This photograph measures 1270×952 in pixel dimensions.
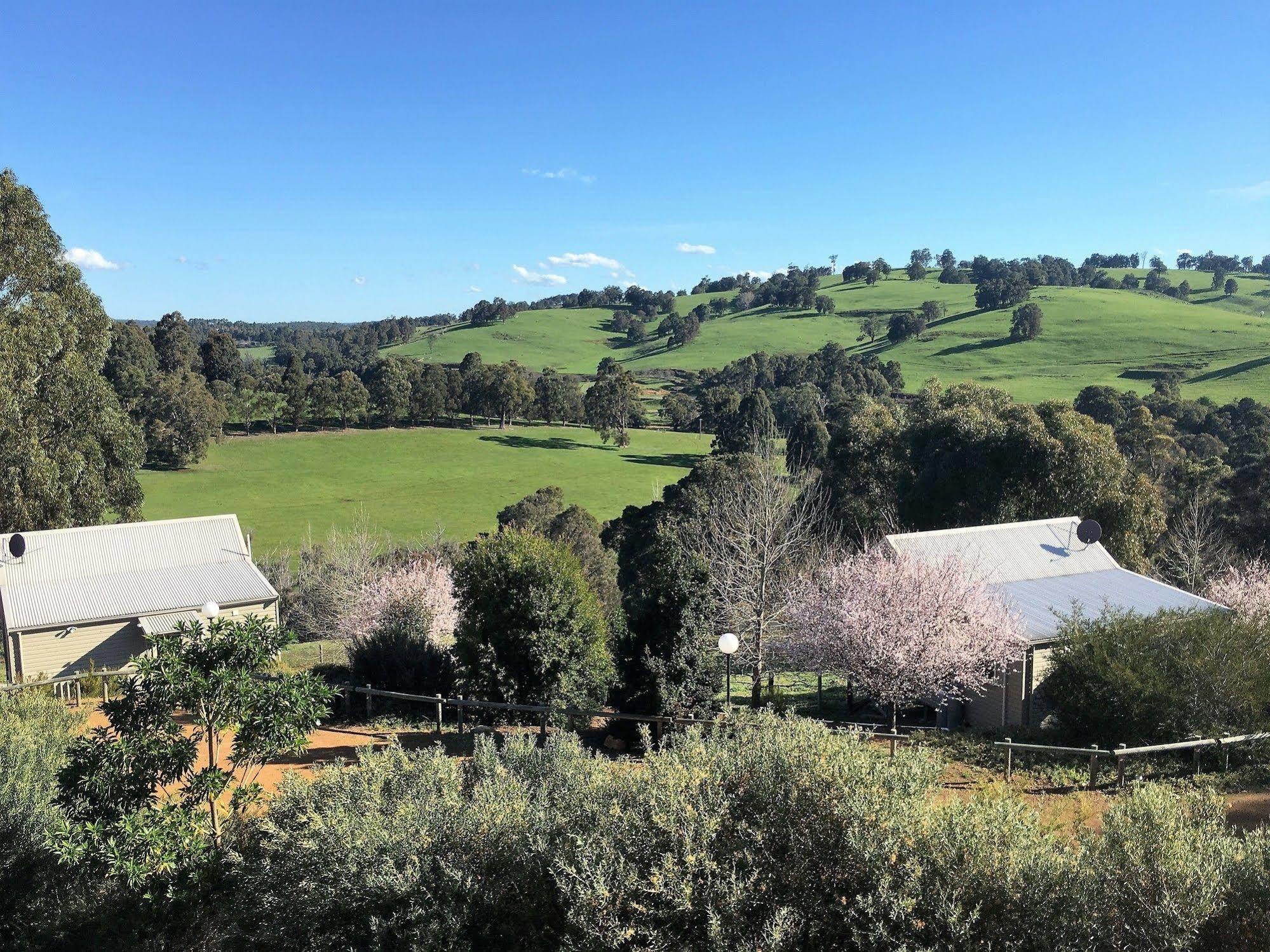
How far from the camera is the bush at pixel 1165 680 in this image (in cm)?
1302

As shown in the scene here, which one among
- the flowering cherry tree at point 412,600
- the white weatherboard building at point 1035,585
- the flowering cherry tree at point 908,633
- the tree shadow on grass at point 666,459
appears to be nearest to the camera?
the flowering cherry tree at point 908,633

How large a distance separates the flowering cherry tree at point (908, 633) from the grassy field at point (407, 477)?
36.5 meters

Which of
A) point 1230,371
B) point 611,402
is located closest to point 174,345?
point 611,402

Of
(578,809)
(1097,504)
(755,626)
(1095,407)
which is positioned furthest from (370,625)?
(1095,407)

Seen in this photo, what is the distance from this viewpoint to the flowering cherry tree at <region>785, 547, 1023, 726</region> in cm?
1598

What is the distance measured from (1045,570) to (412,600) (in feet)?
49.4

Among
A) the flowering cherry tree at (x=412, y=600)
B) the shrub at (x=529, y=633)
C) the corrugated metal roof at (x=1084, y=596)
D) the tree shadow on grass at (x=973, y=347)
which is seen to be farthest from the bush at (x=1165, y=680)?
the tree shadow on grass at (x=973, y=347)

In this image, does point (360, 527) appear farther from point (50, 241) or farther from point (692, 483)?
point (50, 241)

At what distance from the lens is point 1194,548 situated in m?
27.5

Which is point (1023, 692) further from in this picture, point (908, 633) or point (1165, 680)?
point (1165, 680)

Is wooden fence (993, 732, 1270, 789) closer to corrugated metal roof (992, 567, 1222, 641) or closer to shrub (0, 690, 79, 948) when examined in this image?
corrugated metal roof (992, 567, 1222, 641)

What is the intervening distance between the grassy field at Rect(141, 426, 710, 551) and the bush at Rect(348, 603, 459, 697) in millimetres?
34727

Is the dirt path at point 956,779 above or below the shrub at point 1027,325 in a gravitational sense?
below

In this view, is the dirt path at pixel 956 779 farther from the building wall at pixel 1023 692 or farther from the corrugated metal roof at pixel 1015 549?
the corrugated metal roof at pixel 1015 549
